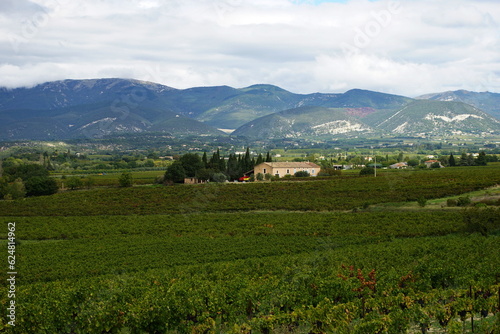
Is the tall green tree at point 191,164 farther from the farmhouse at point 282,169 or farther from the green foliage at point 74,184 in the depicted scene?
the green foliage at point 74,184

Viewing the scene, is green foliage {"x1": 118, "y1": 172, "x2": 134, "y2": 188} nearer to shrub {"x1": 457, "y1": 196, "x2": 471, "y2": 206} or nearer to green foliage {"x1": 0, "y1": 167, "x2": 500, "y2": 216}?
green foliage {"x1": 0, "y1": 167, "x2": 500, "y2": 216}

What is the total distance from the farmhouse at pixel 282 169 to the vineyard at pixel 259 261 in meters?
19.3

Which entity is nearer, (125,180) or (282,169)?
(125,180)

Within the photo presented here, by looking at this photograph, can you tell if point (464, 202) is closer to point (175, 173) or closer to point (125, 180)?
point (175, 173)

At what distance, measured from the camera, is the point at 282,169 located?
85750 millimetres

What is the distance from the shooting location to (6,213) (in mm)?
56312

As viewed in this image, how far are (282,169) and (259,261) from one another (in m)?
56.7

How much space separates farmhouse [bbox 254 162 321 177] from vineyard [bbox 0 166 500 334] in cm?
1929

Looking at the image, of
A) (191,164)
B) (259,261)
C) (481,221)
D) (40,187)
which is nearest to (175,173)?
(191,164)

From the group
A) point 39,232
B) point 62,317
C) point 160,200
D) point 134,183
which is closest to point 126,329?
point 62,317

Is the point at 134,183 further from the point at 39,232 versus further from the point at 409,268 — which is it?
the point at 409,268

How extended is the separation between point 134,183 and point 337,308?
217 ft

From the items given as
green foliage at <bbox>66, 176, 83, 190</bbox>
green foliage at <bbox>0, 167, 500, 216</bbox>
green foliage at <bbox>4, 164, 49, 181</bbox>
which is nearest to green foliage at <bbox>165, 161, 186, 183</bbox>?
green foliage at <bbox>0, 167, 500, 216</bbox>

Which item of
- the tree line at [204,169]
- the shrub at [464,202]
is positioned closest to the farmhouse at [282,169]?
the tree line at [204,169]
